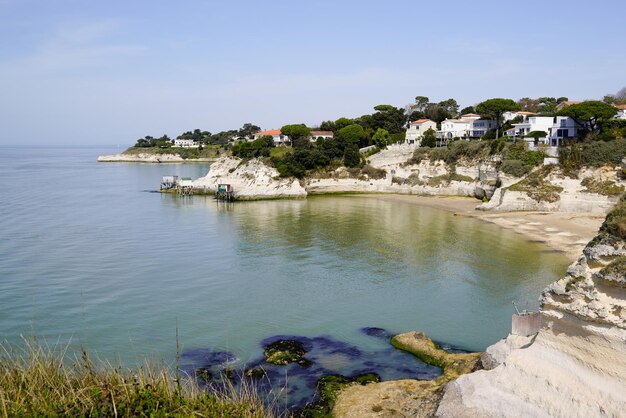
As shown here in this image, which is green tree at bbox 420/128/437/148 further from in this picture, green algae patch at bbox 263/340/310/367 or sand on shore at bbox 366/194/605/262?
green algae patch at bbox 263/340/310/367

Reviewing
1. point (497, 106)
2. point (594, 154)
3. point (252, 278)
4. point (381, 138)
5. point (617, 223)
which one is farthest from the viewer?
point (381, 138)

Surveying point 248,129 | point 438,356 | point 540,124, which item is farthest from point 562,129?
point 248,129

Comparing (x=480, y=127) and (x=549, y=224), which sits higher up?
(x=480, y=127)

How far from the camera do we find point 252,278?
29812 mm

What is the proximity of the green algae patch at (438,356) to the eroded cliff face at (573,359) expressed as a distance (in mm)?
2381

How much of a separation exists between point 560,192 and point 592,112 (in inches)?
445

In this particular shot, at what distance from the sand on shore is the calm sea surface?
184cm

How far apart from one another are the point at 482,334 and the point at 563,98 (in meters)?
106

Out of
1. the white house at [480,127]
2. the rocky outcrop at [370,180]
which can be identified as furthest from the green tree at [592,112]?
the white house at [480,127]

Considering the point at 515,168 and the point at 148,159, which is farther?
the point at 148,159

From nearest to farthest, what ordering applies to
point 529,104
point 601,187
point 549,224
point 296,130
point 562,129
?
point 549,224 < point 601,187 < point 562,129 < point 296,130 < point 529,104

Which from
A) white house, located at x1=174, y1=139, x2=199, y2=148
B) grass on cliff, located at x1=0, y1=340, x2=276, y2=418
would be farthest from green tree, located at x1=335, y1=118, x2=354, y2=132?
white house, located at x1=174, y1=139, x2=199, y2=148

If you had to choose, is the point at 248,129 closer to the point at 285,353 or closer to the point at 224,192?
the point at 224,192

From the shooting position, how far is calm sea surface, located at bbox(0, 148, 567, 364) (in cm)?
2138
